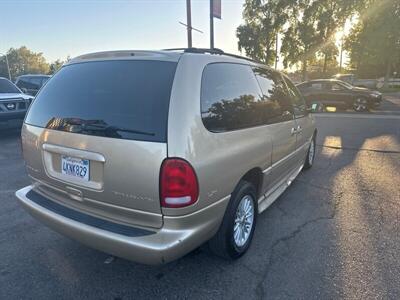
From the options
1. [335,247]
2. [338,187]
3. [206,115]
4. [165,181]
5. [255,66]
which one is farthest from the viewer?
[338,187]

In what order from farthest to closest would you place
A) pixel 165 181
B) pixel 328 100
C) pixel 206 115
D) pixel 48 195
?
pixel 328 100
pixel 48 195
pixel 206 115
pixel 165 181

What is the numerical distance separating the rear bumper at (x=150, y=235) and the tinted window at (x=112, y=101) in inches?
24.7

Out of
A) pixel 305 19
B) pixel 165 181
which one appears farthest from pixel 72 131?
pixel 305 19

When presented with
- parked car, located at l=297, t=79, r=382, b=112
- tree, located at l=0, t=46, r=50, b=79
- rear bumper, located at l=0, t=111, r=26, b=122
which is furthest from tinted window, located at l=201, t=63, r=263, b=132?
tree, located at l=0, t=46, r=50, b=79

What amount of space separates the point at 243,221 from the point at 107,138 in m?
1.50

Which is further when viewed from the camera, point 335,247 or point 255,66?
point 255,66

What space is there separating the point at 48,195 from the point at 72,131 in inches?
29.2

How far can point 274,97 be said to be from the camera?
11.3 ft

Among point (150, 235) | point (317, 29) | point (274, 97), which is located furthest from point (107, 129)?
point (317, 29)

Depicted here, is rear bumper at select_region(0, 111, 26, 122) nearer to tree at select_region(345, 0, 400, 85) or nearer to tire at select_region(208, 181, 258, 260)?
tire at select_region(208, 181, 258, 260)

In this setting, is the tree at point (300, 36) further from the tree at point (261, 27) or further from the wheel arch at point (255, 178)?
the wheel arch at point (255, 178)

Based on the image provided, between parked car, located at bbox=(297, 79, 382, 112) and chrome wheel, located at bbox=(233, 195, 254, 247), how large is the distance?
12944 mm

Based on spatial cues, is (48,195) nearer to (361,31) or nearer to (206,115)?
(206,115)

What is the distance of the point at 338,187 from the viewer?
4648 mm
